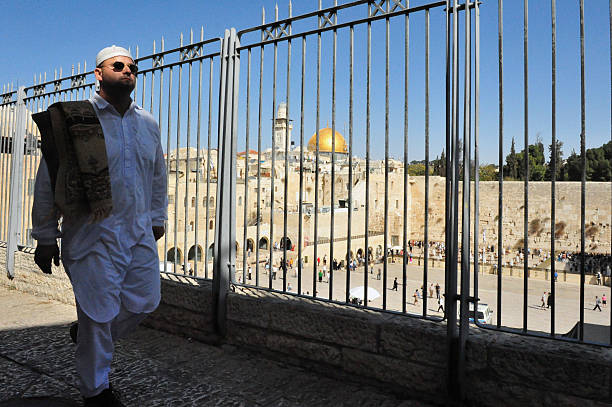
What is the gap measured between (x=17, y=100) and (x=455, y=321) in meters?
5.39

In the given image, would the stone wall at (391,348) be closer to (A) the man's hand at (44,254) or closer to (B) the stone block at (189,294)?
(B) the stone block at (189,294)

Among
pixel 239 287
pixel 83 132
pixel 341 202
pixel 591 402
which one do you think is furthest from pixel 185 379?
pixel 341 202

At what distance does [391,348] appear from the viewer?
2.49m

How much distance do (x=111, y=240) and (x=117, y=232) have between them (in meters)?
0.04

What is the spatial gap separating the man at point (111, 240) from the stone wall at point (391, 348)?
1019mm

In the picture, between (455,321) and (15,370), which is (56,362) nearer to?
(15,370)

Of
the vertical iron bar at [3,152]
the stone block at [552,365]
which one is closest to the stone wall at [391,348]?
the stone block at [552,365]

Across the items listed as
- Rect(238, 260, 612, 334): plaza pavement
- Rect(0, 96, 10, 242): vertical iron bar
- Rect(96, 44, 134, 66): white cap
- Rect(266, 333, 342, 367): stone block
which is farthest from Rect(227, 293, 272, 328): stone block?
Rect(238, 260, 612, 334): plaza pavement

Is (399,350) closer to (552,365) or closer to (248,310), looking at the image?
(552,365)

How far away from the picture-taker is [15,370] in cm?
272

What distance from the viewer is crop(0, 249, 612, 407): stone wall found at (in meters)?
2.05

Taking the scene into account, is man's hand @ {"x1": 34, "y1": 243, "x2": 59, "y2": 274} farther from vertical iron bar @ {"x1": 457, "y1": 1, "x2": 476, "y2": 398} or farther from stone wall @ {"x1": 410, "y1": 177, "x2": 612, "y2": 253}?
stone wall @ {"x1": 410, "y1": 177, "x2": 612, "y2": 253}

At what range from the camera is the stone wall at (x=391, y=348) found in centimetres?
205

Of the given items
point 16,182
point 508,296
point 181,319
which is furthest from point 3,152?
point 508,296
